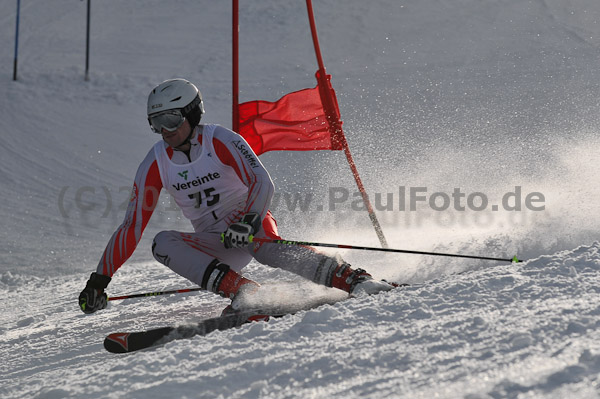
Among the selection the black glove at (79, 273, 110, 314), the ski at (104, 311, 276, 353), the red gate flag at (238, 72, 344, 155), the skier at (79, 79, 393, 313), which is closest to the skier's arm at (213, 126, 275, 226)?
the skier at (79, 79, 393, 313)

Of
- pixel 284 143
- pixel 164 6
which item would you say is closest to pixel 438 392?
pixel 284 143

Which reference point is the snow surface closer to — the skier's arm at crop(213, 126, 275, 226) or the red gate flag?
the skier's arm at crop(213, 126, 275, 226)

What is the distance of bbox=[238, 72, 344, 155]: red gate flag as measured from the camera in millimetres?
5789

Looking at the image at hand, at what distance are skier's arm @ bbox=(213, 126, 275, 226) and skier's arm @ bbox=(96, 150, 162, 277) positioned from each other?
43cm

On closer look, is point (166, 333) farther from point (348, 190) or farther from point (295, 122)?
point (348, 190)

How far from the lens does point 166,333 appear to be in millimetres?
3408

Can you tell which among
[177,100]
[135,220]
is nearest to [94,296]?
[135,220]

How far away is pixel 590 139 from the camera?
7770 mm

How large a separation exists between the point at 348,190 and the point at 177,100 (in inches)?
224

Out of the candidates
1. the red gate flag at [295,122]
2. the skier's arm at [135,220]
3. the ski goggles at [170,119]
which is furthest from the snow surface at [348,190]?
the ski goggles at [170,119]

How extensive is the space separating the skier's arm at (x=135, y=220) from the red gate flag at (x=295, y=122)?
5.38ft

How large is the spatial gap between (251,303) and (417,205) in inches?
172

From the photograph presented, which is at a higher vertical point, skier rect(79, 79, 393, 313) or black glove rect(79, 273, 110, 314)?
skier rect(79, 79, 393, 313)

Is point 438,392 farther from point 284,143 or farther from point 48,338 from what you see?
point 284,143
